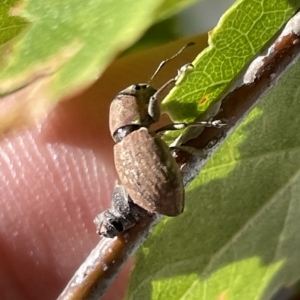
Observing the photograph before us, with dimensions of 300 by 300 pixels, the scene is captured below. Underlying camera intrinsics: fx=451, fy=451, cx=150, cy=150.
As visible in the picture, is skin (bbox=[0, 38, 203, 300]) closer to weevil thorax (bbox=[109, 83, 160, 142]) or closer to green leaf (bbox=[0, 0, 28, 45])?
weevil thorax (bbox=[109, 83, 160, 142])

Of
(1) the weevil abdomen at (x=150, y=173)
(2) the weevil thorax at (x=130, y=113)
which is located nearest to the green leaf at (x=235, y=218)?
(1) the weevil abdomen at (x=150, y=173)

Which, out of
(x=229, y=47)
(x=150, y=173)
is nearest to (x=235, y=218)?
(x=150, y=173)

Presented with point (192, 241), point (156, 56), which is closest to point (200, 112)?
point (192, 241)

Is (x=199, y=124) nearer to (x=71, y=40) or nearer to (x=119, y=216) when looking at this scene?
(x=119, y=216)

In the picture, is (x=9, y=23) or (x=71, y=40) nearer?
(x=71, y=40)

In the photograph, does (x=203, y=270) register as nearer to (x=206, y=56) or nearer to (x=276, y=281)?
(x=276, y=281)
